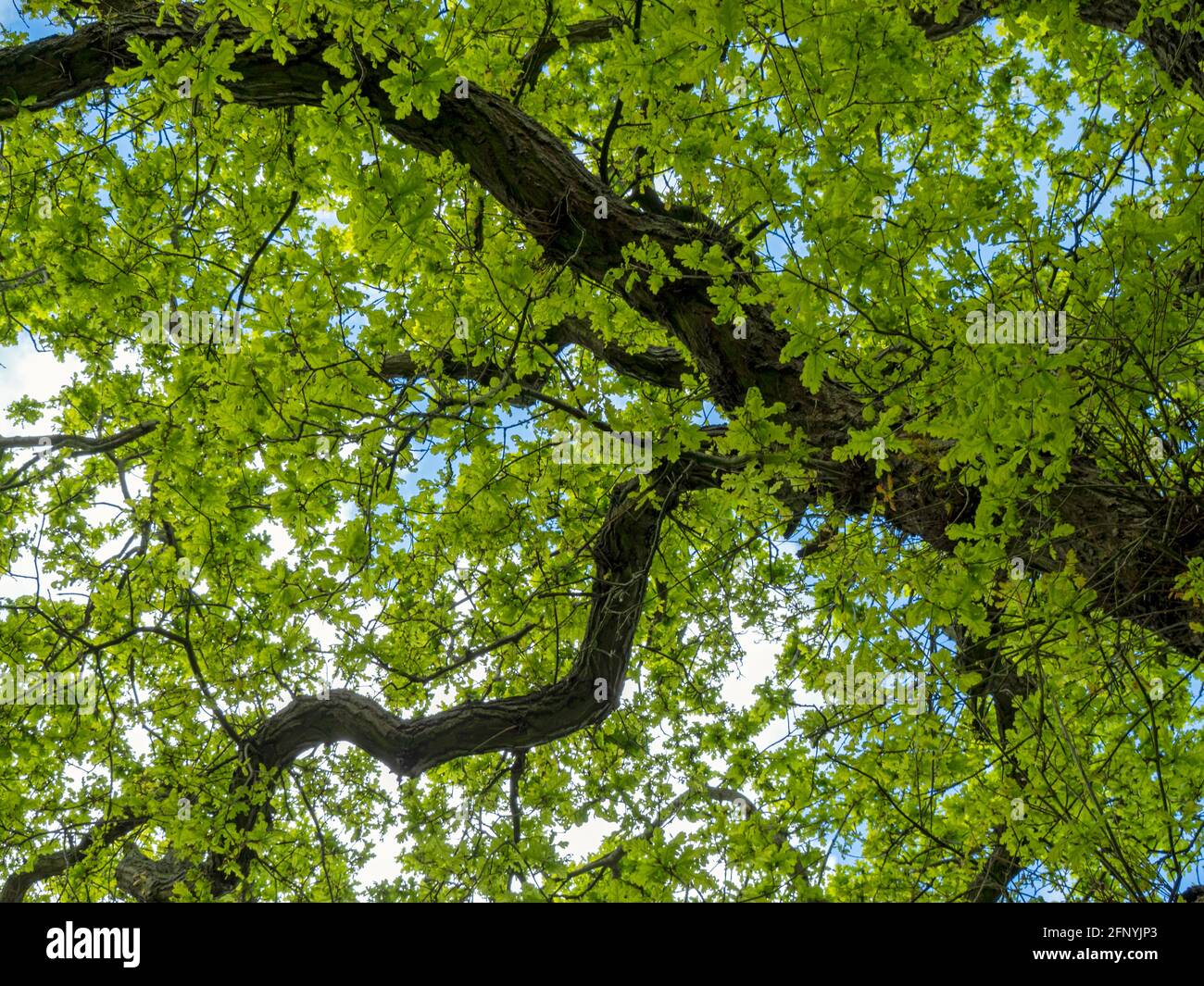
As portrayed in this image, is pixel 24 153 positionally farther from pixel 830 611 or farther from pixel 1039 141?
pixel 1039 141

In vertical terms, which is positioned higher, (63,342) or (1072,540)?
(63,342)

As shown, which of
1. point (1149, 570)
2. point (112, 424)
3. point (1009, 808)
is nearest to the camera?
point (1149, 570)

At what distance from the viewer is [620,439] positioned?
3.27 meters

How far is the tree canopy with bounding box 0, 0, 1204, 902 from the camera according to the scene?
2.74 m

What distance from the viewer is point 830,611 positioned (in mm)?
4016

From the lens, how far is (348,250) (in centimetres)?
630

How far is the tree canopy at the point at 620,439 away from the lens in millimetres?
2740

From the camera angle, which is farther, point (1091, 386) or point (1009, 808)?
point (1009, 808)

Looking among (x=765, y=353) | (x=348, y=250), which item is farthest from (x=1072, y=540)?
(x=348, y=250)

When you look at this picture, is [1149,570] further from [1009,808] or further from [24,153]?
[24,153]

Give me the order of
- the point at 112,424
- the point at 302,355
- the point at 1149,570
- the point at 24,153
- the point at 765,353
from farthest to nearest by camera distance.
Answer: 1. the point at 112,424
2. the point at 24,153
3. the point at 765,353
4. the point at 1149,570
5. the point at 302,355
